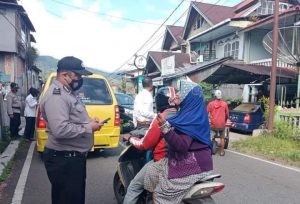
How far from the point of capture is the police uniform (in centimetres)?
278

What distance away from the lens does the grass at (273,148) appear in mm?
7805

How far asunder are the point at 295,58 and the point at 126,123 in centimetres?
668

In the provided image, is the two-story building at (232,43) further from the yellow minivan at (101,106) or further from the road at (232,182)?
the yellow minivan at (101,106)

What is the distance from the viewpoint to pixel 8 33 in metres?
20.6

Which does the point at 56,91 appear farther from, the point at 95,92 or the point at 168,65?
the point at 168,65

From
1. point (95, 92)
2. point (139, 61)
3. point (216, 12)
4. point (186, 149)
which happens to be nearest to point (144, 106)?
point (95, 92)

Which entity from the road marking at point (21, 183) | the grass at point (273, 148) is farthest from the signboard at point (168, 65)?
the road marking at point (21, 183)

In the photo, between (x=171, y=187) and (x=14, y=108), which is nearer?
(x=171, y=187)

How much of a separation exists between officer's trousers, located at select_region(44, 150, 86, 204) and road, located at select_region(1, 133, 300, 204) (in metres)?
1.56

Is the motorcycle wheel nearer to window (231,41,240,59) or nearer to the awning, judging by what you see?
the awning

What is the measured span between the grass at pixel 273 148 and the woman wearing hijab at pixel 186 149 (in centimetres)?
542

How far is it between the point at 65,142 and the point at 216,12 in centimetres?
2285

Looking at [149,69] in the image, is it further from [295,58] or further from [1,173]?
[1,173]

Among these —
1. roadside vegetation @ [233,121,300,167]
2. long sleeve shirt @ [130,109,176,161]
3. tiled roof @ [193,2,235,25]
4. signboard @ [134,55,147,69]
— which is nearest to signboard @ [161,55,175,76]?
tiled roof @ [193,2,235,25]
